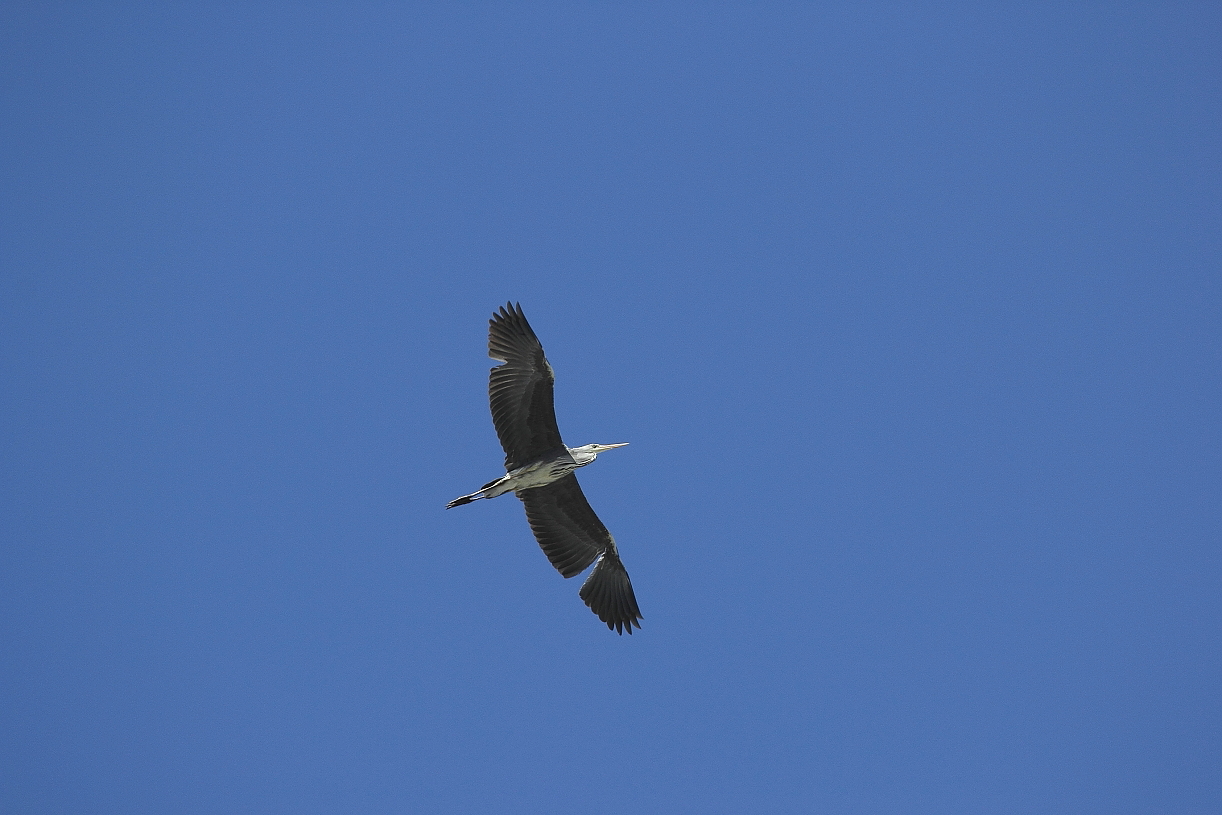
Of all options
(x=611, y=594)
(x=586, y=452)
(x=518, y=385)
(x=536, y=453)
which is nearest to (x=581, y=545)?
(x=611, y=594)

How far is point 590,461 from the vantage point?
19609 mm

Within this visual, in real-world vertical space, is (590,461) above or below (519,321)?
below

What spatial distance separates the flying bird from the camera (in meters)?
18.7

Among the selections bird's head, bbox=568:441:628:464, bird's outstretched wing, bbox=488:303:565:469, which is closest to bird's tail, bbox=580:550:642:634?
bird's head, bbox=568:441:628:464

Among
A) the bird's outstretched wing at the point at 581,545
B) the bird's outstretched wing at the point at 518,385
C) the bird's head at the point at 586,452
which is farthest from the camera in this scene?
the bird's outstretched wing at the point at 581,545

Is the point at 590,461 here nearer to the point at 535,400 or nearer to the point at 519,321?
the point at 535,400

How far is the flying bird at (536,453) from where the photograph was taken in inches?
735

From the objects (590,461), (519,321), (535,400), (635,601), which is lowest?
(635,601)

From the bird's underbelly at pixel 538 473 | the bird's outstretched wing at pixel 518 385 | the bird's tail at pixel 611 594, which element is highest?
the bird's outstretched wing at pixel 518 385

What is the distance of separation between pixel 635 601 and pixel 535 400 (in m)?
4.81

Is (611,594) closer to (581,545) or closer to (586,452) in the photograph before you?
(581,545)

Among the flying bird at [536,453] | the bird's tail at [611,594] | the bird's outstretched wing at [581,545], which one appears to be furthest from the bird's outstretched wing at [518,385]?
the bird's tail at [611,594]

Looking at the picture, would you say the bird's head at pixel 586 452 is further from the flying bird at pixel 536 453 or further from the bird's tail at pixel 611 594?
the bird's tail at pixel 611 594

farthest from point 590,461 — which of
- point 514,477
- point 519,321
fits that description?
point 519,321
